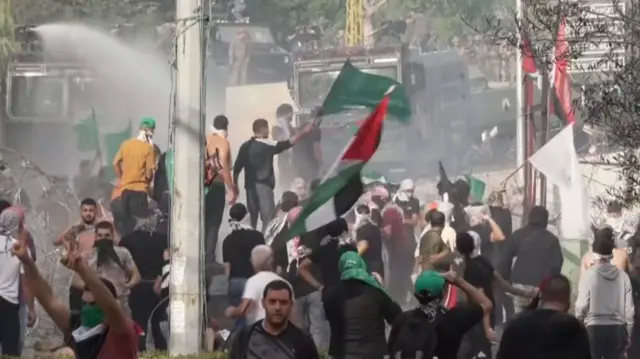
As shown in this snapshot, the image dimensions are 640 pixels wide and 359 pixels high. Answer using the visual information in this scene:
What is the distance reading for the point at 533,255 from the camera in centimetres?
1426

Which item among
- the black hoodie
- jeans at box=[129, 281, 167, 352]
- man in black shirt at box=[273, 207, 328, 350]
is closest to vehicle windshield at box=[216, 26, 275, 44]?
man in black shirt at box=[273, 207, 328, 350]

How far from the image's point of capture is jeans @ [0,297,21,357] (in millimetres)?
12616

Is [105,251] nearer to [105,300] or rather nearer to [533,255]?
[533,255]

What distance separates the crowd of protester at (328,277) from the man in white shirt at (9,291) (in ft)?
0.05

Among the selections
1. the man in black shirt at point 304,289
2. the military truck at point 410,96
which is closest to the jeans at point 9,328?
the man in black shirt at point 304,289

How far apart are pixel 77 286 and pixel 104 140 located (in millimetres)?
10436

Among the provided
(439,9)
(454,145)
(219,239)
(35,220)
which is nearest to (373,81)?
(219,239)

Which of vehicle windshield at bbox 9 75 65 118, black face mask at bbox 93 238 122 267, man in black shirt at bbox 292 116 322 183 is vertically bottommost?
black face mask at bbox 93 238 122 267

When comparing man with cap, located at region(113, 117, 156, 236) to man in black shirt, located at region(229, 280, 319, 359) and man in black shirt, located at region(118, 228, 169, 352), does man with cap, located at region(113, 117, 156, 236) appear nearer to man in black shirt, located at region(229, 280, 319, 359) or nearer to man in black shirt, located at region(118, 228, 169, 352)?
man in black shirt, located at region(118, 228, 169, 352)

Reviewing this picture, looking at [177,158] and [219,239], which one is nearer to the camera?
[177,158]

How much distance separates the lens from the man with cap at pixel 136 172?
16.4 meters

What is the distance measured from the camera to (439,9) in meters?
23.2

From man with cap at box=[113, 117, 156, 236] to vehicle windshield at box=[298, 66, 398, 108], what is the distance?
14.6 ft

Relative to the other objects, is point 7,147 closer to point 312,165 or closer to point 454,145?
point 312,165
